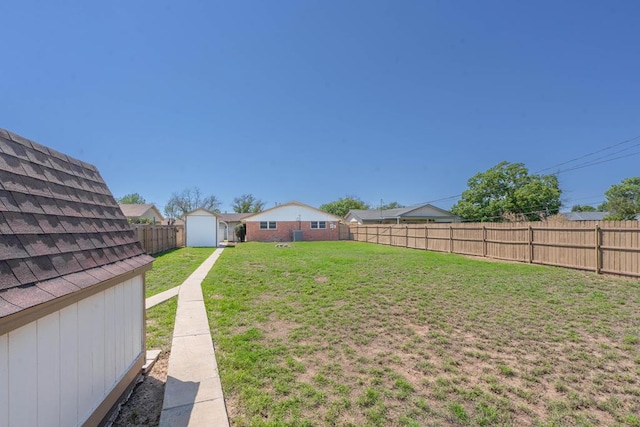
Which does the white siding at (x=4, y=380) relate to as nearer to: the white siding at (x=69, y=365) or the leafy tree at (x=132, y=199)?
the white siding at (x=69, y=365)

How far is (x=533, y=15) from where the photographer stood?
10.9 meters

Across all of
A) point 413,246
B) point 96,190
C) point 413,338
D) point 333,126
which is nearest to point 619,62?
point 413,246

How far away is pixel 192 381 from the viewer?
3.20 meters

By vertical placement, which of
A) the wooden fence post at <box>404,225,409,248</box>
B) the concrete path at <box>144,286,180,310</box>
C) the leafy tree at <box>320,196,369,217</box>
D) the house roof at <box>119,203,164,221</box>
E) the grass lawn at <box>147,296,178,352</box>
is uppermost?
the leafy tree at <box>320,196,369,217</box>

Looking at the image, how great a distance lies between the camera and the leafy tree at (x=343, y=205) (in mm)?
67006

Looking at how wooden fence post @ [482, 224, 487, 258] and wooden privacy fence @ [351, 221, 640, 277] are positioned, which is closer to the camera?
wooden privacy fence @ [351, 221, 640, 277]

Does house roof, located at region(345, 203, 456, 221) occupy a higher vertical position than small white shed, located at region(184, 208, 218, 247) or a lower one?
higher

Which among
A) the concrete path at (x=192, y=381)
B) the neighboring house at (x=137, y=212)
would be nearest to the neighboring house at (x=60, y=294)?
the concrete path at (x=192, y=381)

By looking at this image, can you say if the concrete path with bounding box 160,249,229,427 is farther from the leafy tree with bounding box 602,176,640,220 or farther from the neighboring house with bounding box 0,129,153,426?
the leafy tree with bounding box 602,176,640,220

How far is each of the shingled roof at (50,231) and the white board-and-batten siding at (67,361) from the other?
0.69 feet

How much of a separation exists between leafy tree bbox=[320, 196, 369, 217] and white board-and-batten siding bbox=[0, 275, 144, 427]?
63080 mm

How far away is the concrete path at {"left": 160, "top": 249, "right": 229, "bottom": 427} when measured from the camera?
8.46ft

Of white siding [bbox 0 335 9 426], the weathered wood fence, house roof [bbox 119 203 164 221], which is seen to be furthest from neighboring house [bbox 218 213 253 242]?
white siding [bbox 0 335 9 426]

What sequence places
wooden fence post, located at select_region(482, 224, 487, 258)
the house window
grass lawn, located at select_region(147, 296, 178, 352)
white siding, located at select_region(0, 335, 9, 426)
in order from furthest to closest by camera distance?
the house window
wooden fence post, located at select_region(482, 224, 487, 258)
grass lawn, located at select_region(147, 296, 178, 352)
white siding, located at select_region(0, 335, 9, 426)
